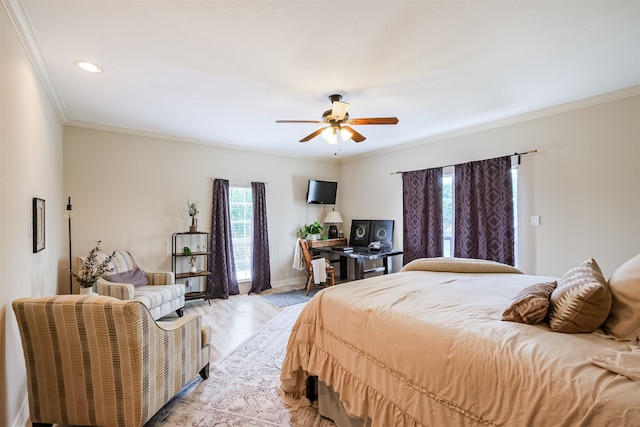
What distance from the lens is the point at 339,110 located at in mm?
2830

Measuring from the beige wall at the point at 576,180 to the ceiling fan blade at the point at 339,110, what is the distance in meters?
2.26

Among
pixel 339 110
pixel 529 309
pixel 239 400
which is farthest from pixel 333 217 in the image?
pixel 529 309

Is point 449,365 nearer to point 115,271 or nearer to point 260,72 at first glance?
point 260,72

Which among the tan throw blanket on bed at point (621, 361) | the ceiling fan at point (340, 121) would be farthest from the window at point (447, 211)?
the tan throw blanket on bed at point (621, 361)

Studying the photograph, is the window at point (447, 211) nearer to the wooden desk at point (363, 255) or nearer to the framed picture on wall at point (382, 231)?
the wooden desk at point (363, 255)

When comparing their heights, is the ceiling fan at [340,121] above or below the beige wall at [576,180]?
above

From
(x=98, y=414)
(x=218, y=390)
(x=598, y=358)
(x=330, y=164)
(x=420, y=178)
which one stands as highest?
(x=330, y=164)

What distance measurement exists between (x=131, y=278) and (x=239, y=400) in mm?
2244

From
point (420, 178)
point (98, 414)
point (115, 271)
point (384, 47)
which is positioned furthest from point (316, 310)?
point (420, 178)

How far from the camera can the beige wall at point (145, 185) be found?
3838 mm

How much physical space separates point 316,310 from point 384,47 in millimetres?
1942

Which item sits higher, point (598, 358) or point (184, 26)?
point (184, 26)

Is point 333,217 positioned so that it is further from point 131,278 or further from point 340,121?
point 131,278

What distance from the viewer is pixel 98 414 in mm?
1705
